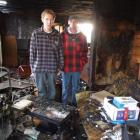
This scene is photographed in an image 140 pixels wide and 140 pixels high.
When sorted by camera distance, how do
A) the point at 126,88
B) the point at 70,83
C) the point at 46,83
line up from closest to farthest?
1. the point at 46,83
2. the point at 70,83
3. the point at 126,88

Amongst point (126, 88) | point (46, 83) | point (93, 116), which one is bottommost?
point (93, 116)

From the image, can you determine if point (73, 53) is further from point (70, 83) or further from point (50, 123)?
point (50, 123)

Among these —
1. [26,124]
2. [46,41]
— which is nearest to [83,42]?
[46,41]

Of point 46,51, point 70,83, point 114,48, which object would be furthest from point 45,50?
point 114,48

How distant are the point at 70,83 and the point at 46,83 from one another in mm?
395

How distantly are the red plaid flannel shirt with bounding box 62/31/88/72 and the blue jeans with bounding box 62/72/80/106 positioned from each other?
0.27ft

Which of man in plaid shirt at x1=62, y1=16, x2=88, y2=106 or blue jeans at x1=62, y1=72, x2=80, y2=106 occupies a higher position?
man in plaid shirt at x1=62, y1=16, x2=88, y2=106

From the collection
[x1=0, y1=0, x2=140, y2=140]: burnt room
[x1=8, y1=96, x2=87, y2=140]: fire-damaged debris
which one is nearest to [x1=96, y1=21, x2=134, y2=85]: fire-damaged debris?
[x1=0, y1=0, x2=140, y2=140]: burnt room

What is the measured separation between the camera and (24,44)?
7.49 metres

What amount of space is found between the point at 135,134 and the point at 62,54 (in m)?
1.29

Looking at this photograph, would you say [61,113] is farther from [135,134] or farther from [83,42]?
[83,42]

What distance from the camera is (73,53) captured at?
2.76m

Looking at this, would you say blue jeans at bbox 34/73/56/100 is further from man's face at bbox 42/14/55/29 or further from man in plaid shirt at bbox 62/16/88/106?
man's face at bbox 42/14/55/29

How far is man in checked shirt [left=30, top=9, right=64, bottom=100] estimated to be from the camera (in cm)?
250
